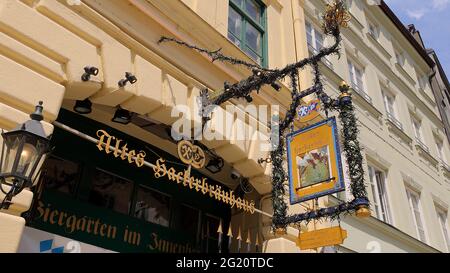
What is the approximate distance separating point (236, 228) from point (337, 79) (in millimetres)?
5680

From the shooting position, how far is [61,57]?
15.8 feet

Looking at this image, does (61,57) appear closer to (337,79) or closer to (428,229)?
(337,79)

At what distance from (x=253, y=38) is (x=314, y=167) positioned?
4.08 m

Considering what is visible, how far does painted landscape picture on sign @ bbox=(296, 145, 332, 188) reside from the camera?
18.8 ft

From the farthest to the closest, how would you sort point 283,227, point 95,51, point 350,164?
point 283,227
point 350,164
point 95,51

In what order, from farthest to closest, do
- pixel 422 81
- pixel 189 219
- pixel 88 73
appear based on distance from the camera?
pixel 422 81
pixel 189 219
pixel 88 73

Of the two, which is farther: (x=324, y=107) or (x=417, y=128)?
(x=417, y=128)

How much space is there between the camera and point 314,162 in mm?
5887

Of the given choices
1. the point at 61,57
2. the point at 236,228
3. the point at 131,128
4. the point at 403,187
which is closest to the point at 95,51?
the point at 61,57

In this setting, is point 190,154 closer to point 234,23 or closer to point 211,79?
point 211,79

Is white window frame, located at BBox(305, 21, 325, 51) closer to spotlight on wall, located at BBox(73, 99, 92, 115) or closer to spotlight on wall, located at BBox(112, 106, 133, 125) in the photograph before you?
spotlight on wall, located at BBox(112, 106, 133, 125)

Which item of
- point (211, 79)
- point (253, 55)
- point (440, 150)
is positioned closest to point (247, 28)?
point (253, 55)

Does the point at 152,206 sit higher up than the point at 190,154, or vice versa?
the point at 190,154
